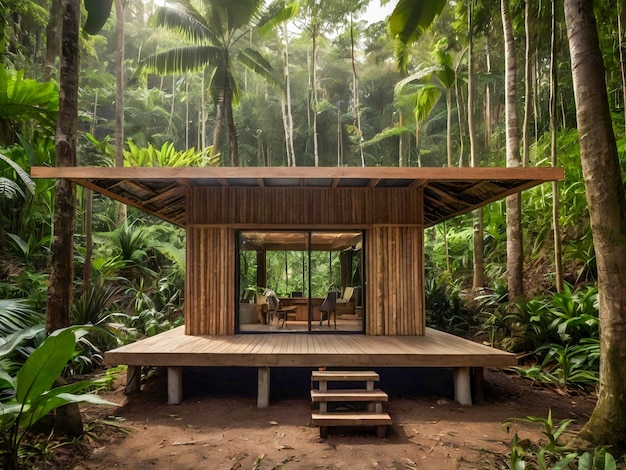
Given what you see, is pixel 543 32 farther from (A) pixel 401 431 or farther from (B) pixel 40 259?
(B) pixel 40 259

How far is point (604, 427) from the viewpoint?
3.32 m

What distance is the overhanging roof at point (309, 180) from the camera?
194 inches

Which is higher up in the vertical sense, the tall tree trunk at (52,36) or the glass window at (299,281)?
the tall tree trunk at (52,36)

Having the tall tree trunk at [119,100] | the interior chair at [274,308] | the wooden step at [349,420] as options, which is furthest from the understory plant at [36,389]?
the tall tree trunk at [119,100]

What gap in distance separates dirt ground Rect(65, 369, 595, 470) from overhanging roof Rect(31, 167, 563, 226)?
2710 millimetres

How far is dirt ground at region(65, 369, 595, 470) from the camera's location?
3389 millimetres

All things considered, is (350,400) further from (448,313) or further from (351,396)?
(448,313)

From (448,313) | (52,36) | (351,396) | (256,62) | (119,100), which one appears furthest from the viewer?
(256,62)

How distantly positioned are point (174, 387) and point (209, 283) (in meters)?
1.87

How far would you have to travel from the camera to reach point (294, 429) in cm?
413

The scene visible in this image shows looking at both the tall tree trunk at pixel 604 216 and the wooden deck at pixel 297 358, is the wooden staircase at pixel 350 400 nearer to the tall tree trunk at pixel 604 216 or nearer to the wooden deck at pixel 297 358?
the wooden deck at pixel 297 358

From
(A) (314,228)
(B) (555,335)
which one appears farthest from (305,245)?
(B) (555,335)

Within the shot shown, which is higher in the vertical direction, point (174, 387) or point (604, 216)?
point (604, 216)

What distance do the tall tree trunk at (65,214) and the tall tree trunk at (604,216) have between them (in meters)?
4.57
